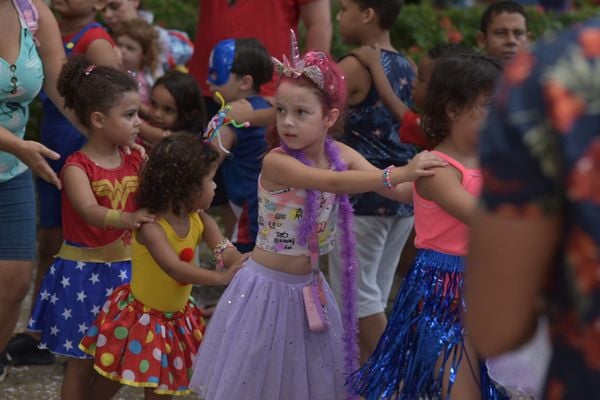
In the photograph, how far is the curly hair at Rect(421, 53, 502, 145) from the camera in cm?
358

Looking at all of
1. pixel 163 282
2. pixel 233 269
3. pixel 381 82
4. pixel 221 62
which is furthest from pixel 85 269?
pixel 381 82

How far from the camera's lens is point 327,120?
12.6 ft

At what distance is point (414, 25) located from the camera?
851 cm

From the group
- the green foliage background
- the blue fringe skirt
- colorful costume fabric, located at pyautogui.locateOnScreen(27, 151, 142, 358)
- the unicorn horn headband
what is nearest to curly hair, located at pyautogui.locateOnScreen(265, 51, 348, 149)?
the unicorn horn headband

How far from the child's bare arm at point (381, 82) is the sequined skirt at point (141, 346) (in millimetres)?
1412

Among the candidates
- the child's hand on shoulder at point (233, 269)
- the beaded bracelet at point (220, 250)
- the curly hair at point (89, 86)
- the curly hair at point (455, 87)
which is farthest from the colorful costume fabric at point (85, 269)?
the curly hair at point (455, 87)

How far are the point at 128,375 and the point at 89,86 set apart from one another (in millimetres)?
1133

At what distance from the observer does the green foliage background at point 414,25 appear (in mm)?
7922

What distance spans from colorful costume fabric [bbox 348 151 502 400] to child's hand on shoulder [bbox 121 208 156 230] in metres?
0.93

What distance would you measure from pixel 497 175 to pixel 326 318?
2.21 meters

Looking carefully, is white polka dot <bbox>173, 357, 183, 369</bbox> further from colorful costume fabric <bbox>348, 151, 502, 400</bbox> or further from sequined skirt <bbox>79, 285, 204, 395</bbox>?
colorful costume fabric <bbox>348, 151, 502, 400</bbox>

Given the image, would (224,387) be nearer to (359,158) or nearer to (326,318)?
(326,318)

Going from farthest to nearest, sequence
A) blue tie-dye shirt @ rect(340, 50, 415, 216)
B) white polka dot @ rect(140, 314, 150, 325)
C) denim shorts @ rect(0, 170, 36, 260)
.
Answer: blue tie-dye shirt @ rect(340, 50, 415, 216), denim shorts @ rect(0, 170, 36, 260), white polka dot @ rect(140, 314, 150, 325)

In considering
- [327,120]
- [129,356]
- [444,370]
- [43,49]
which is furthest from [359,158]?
[43,49]
